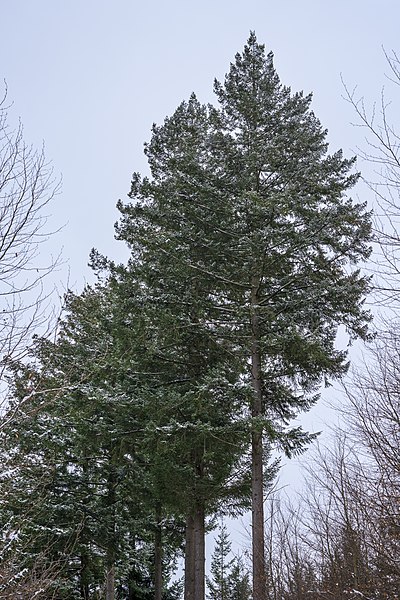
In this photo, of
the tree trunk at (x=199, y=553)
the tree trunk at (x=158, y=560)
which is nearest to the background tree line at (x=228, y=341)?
the tree trunk at (x=199, y=553)

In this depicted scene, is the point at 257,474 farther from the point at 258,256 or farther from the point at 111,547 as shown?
the point at 111,547

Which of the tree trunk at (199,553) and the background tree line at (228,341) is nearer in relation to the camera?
the background tree line at (228,341)

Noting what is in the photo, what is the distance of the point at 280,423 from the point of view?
45.9 ft

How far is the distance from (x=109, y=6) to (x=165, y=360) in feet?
369

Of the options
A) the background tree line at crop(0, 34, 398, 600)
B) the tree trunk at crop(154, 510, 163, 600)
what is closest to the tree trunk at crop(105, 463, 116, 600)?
the background tree line at crop(0, 34, 398, 600)

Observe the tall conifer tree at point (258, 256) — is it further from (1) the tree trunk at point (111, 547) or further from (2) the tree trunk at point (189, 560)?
(1) the tree trunk at point (111, 547)

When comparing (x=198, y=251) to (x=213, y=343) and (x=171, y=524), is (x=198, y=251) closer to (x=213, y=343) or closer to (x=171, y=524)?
(x=213, y=343)

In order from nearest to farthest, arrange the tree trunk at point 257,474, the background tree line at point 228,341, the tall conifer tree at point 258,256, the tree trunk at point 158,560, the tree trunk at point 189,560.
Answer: the tree trunk at point 257,474
the background tree line at point 228,341
the tall conifer tree at point 258,256
the tree trunk at point 189,560
the tree trunk at point 158,560

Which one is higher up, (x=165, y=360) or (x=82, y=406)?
(x=165, y=360)

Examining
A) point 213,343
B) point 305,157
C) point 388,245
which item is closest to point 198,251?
point 213,343

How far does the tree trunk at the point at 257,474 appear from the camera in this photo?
38.7ft

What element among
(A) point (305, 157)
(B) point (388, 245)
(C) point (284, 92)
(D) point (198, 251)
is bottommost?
(B) point (388, 245)

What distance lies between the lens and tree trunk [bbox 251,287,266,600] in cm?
1180

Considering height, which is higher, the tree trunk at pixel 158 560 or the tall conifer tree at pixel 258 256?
the tall conifer tree at pixel 258 256
